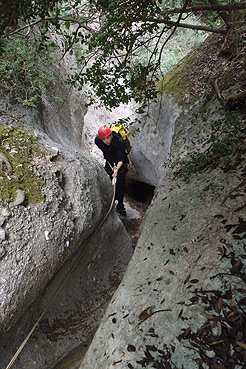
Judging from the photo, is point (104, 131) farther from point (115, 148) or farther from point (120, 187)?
point (120, 187)

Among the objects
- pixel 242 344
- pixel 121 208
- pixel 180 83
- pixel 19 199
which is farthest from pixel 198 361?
pixel 121 208

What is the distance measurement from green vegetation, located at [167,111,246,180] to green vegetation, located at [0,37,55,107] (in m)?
2.78

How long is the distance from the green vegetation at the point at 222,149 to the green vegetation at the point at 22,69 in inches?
109

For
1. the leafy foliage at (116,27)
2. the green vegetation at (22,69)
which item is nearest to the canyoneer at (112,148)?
the green vegetation at (22,69)

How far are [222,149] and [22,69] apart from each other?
3481 mm

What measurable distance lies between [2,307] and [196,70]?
18.5 feet

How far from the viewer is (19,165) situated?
3.19 m

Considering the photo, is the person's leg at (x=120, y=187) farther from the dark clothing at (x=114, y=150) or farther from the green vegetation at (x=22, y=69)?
the green vegetation at (x=22, y=69)

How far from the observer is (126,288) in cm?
260

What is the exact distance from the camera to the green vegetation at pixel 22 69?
3.72 metres

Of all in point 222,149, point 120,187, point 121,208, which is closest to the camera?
point 222,149

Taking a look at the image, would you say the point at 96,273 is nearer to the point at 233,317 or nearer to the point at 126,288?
the point at 126,288

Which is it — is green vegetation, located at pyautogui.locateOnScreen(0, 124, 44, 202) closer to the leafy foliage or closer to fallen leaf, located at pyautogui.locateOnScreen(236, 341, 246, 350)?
the leafy foliage

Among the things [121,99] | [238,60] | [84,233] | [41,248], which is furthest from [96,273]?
[238,60]
